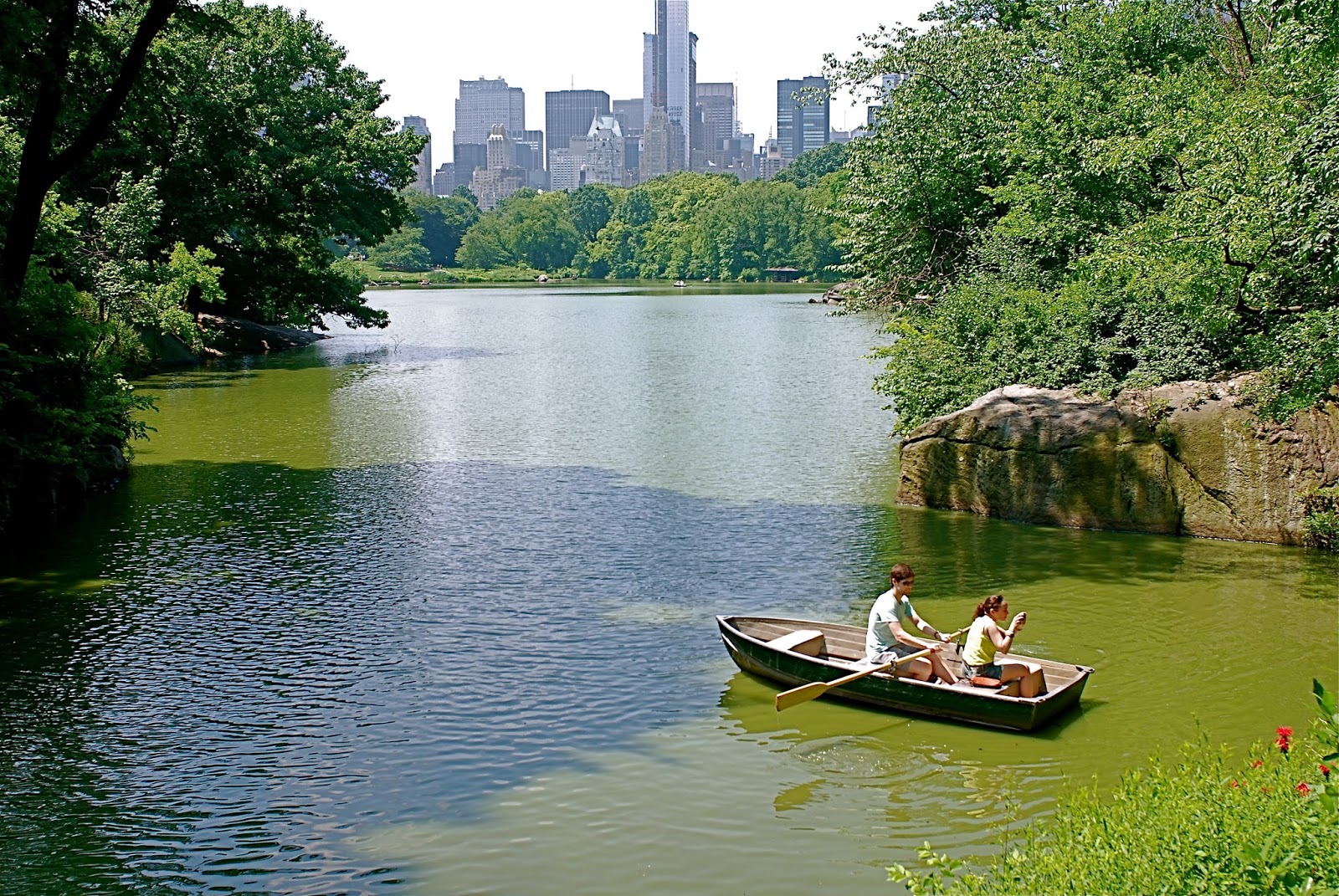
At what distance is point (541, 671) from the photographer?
1213 centimetres

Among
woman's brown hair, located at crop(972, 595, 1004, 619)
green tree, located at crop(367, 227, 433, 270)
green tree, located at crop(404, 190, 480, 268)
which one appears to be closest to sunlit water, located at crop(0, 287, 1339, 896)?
woman's brown hair, located at crop(972, 595, 1004, 619)

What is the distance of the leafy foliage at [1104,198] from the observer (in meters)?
14.6

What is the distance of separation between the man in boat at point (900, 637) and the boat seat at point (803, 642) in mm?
543

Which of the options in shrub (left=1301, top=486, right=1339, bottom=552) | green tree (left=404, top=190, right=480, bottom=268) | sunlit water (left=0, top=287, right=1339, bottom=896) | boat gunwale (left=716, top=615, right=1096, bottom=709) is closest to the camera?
sunlit water (left=0, top=287, right=1339, bottom=896)

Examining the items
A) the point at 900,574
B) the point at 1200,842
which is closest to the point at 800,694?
the point at 900,574

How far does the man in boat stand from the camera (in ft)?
35.9

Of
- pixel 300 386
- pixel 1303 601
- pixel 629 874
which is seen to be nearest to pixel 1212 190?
pixel 1303 601

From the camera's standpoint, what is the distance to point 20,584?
14992 millimetres

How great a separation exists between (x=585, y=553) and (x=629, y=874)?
8471 mm

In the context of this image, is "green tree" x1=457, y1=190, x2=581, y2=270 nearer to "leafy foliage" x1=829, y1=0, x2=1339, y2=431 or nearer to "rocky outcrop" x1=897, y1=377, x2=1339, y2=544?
"leafy foliage" x1=829, y1=0, x2=1339, y2=431

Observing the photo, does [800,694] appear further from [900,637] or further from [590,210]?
[590,210]

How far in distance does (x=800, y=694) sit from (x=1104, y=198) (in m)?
12.4

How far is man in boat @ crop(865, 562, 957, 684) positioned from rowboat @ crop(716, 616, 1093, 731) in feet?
0.65

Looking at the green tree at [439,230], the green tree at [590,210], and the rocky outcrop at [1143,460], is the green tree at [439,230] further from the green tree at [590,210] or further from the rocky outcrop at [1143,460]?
the rocky outcrop at [1143,460]
